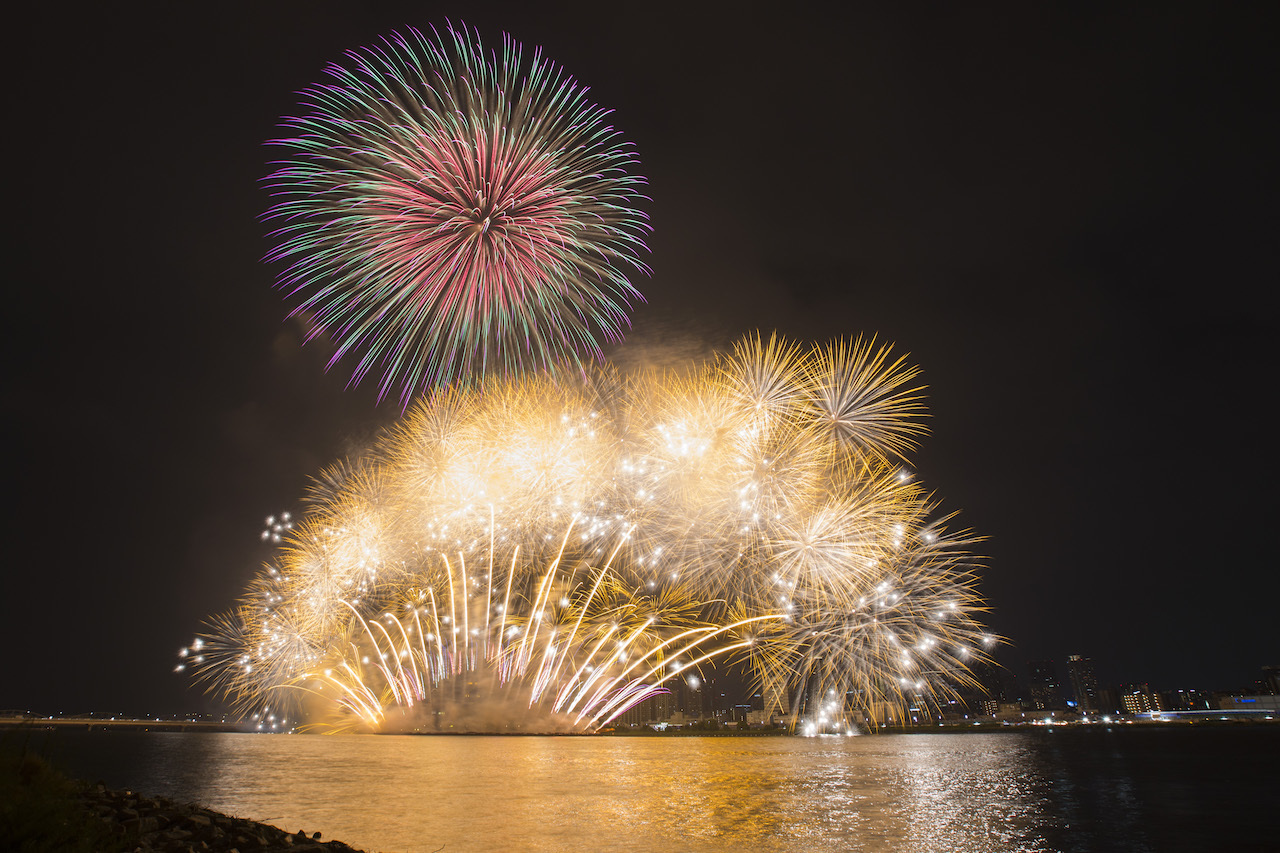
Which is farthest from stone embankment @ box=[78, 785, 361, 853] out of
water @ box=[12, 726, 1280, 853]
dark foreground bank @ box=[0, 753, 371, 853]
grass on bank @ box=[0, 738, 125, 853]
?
water @ box=[12, 726, 1280, 853]

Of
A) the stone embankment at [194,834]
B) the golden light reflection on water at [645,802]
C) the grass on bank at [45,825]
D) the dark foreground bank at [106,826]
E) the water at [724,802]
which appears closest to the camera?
the grass on bank at [45,825]

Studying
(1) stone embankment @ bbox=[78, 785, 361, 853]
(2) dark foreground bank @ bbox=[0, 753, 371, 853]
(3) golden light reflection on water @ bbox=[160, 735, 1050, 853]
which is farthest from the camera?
(3) golden light reflection on water @ bbox=[160, 735, 1050, 853]

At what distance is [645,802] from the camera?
12.0 meters

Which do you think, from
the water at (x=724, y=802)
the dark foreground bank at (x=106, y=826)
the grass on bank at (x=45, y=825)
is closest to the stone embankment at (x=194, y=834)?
the dark foreground bank at (x=106, y=826)

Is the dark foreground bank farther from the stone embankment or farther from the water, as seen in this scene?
the water

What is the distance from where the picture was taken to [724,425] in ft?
97.0

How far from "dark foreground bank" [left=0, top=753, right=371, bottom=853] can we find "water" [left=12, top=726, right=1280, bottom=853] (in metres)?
0.95

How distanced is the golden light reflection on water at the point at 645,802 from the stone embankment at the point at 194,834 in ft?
2.92

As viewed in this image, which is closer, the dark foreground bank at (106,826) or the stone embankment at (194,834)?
the dark foreground bank at (106,826)

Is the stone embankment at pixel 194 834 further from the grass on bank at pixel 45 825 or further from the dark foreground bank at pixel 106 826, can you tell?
the grass on bank at pixel 45 825

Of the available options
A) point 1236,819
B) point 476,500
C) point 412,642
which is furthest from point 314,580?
point 1236,819

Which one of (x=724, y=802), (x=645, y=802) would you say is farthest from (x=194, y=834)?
(x=724, y=802)

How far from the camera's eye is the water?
9258 mm

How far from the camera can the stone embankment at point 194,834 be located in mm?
7637
